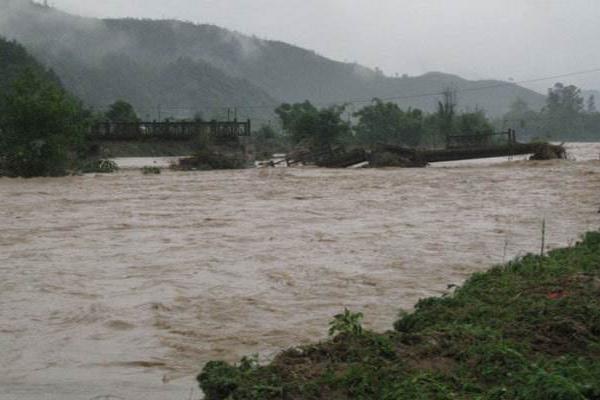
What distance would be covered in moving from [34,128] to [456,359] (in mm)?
27731

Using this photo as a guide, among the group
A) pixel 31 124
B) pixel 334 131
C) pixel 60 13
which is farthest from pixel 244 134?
pixel 60 13

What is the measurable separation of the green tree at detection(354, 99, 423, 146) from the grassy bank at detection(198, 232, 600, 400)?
206 feet

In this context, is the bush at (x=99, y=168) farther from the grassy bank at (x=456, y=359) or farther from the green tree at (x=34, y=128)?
the grassy bank at (x=456, y=359)

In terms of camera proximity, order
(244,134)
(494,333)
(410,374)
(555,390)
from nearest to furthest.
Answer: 1. (555,390)
2. (410,374)
3. (494,333)
4. (244,134)

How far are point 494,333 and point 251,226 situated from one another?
846 cm

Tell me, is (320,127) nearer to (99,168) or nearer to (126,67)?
(99,168)

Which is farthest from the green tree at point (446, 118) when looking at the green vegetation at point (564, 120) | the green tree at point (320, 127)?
the green vegetation at point (564, 120)

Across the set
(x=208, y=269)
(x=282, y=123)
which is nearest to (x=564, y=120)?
(x=282, y=123)

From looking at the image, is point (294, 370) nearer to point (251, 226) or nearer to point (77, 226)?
point (251, 226)

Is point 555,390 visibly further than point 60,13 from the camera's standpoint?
No

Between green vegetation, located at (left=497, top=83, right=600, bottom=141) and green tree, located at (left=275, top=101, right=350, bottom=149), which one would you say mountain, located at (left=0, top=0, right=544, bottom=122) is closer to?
green vegetation, located at (left=497, top=83, right=600, bottom=141)

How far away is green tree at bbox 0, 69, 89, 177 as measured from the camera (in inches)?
1112

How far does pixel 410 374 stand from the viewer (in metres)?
3.66

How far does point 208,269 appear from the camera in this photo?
8336mm
